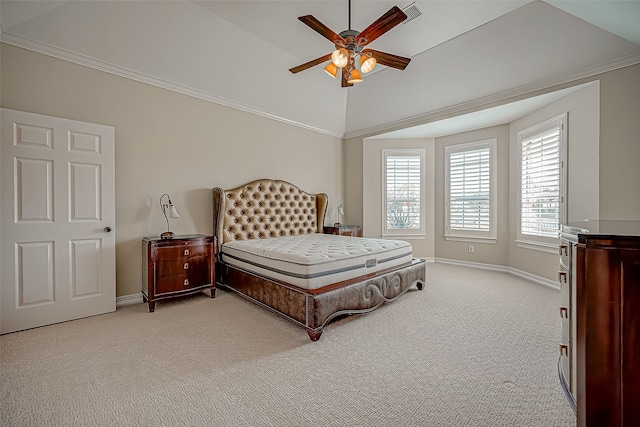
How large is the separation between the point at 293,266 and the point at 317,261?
0.85 feet

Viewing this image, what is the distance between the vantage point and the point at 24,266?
8.75ft

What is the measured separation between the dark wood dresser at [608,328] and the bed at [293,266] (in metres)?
1.75

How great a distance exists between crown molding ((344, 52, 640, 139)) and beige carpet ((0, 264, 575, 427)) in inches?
115

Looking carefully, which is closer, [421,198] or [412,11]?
[412,11]

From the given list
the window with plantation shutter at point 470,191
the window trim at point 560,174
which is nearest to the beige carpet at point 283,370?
the window trim at point 560,174

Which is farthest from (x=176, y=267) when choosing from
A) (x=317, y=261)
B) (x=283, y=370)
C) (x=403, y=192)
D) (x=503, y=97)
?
(x=503, y=97)

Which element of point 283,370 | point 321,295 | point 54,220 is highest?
point 54,220

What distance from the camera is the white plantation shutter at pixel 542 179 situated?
157 inches

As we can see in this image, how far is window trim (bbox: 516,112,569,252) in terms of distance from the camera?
3834 millimetres

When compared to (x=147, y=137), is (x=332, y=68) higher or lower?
higher

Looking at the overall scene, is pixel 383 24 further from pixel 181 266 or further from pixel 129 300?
pixel 129 300

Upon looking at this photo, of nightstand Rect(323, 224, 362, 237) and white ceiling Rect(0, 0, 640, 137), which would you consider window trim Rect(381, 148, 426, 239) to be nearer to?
nightstand Rect(323, 224, 362, 237)

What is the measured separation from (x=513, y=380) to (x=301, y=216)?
3982mm

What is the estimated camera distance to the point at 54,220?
110 inches
